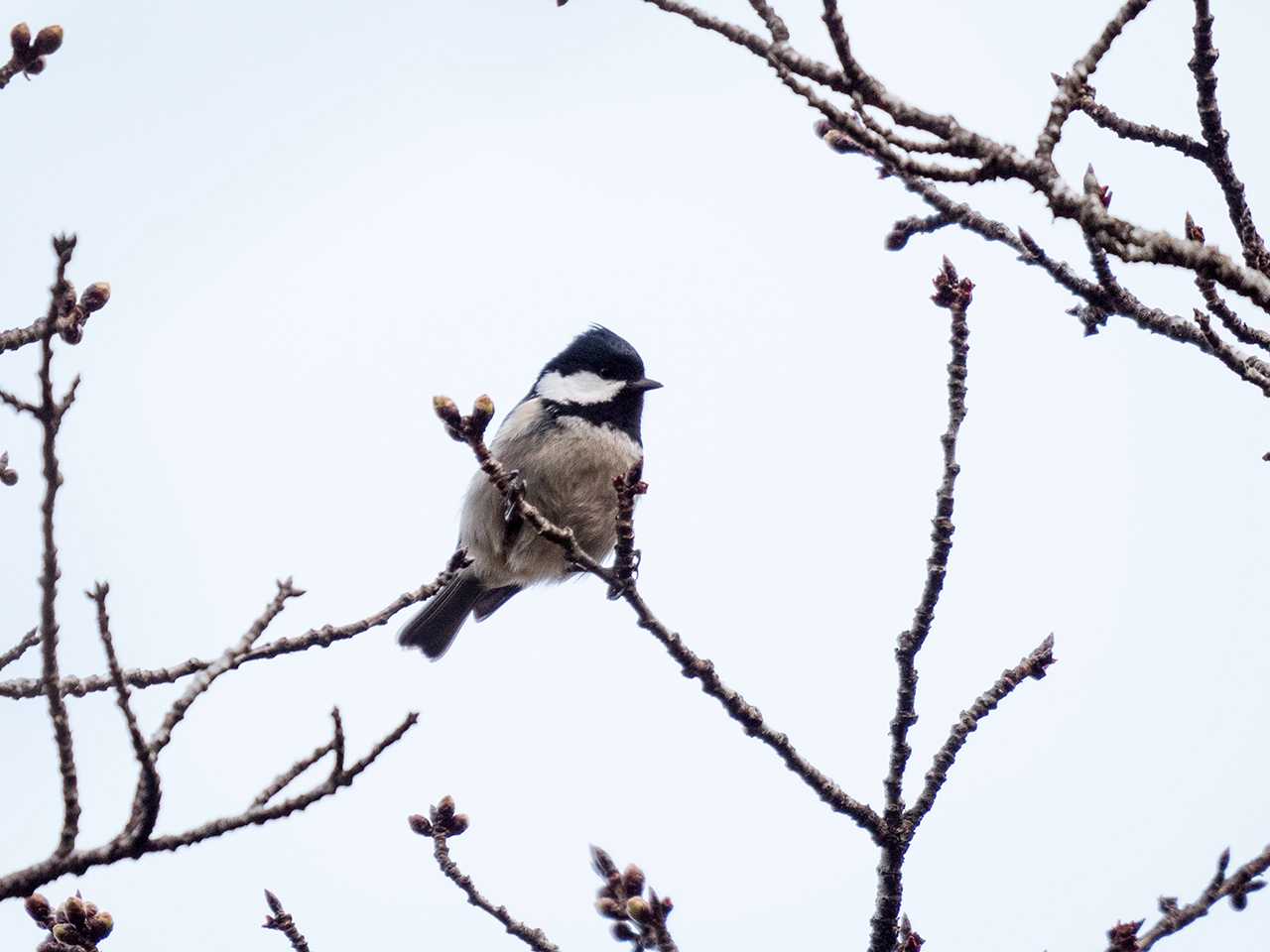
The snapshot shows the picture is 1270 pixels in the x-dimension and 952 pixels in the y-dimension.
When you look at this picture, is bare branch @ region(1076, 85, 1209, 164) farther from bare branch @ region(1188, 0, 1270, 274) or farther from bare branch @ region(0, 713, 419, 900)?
bare branch @ region(0, 713, 419, 900)

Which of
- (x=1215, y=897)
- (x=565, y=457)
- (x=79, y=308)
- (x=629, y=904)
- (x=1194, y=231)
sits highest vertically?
(x=565, y=457)

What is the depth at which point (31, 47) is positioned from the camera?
3.03m

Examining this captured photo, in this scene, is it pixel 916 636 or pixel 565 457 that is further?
pixel 565 457

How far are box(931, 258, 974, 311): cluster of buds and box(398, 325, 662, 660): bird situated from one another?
9.05ft

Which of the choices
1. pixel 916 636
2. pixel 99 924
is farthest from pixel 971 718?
pixel 99 924

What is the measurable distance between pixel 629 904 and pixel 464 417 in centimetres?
108

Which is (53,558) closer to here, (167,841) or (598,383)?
(167,841)

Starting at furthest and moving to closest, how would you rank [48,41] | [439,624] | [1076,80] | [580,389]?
[439,624], [580,389], [48,41], [1076,80]

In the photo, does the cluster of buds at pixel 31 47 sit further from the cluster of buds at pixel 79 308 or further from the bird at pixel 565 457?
the bird at pixel 565 457

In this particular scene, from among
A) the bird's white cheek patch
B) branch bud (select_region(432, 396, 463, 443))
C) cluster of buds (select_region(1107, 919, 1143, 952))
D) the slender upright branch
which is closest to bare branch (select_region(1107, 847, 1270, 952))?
cluster of buds (select_region(1107, 919, 1143, 952))

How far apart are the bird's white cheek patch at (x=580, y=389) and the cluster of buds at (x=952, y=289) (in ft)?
10.5

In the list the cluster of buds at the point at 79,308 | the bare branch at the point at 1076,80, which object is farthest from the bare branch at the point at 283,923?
the bare branch at the point at 1076,80

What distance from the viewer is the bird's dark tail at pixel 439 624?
696 cm

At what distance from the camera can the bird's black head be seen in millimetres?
6113
